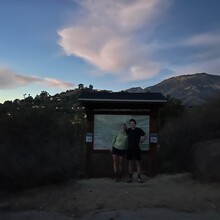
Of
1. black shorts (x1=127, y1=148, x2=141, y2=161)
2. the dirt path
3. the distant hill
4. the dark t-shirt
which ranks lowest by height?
the dirt path

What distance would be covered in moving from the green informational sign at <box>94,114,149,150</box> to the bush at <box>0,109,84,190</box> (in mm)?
1314

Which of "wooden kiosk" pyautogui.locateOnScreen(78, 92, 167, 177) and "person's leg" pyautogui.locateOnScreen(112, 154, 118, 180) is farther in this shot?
"wooden kiosk" pyautogui.locateOnScreen(78, 92, 167, 177)

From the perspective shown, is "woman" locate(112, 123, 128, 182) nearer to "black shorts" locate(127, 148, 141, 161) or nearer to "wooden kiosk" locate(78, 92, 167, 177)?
"black shorts" locate(127, 148, 141, 161)

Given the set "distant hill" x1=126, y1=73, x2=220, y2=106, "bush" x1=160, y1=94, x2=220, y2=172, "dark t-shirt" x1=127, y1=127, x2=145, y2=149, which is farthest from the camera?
"distant hill" x1=126, y1=73, x2=220, y2=106

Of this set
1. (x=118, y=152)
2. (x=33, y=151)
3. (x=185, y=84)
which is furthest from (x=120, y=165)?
(x=185, y=84)

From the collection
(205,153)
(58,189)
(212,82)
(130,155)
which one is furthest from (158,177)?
(212,82)

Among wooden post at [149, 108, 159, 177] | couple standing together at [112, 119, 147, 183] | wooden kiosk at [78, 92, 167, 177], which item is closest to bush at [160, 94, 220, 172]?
wooden post at [149, 108, 159, 177]

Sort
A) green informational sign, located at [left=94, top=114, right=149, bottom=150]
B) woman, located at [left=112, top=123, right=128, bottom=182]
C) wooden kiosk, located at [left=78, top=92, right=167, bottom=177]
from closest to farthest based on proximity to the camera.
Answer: woman, located at [left=112, top=123, right=128, bottom=182] → wooden kiosk, located at [left=78, top=92, right=167, bottom=177] → green informational sign, located at [left=94, top=114, right=149, bottom=150]

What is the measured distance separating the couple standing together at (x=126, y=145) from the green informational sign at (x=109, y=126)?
0.69 m

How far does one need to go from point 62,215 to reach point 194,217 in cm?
278

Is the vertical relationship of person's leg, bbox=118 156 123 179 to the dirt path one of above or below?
above

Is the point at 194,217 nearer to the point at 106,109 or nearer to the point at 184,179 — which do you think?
the point at 184,179

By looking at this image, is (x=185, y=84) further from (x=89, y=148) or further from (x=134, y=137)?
(x=134, y=137)

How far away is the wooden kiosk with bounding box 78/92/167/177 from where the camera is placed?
15000 millimetres
